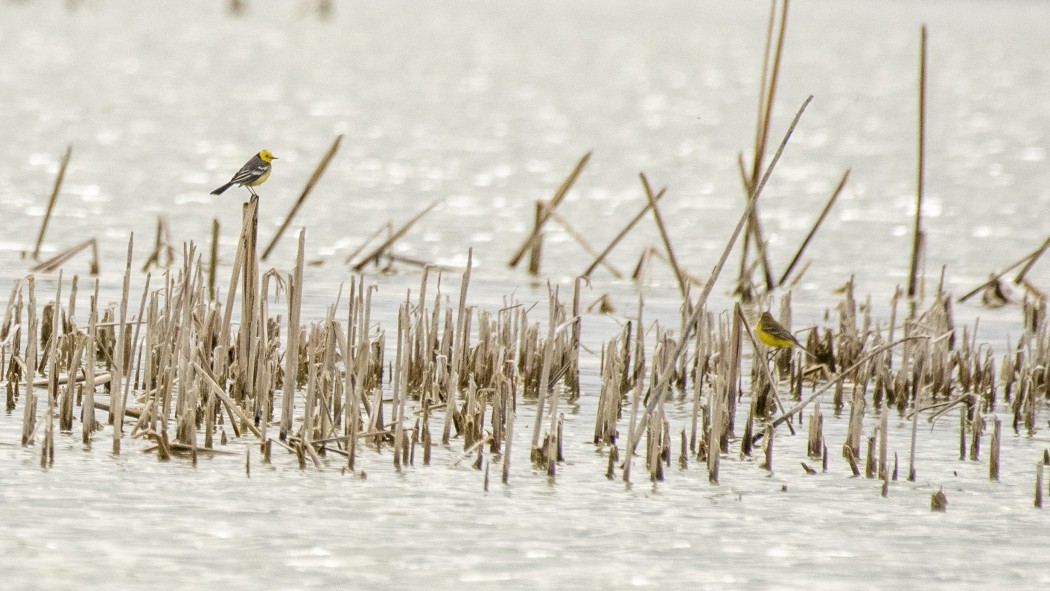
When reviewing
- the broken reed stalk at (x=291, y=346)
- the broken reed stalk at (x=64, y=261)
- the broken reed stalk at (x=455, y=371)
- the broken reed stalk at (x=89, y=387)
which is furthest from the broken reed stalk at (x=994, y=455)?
the broken reed stalk at (x=64, y=261)

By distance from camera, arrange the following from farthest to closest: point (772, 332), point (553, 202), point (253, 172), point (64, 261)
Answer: point (553, 202)
point (64, 261)
point (253, 172)
point (772, 332)

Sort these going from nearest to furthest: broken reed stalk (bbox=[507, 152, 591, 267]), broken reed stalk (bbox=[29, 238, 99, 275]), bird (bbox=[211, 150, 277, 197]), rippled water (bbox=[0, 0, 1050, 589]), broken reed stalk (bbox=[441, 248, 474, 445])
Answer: rippled water (bbox=[0, 0, 1050, 589]) < broken reed stalk (bbox=[441, 248, 474, 445]) < bird (bbox=[211, 150, 277, 197]) < broken reed stalk (bbox=[29, 238, 99, 275]) < broken reed stalk (bbox=[507, 152, 591, 267])

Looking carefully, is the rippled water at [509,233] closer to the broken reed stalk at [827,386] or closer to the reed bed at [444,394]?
the reed bed at [444,394]

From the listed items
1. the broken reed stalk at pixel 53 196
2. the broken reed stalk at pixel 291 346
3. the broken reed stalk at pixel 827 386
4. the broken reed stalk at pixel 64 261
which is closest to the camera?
the broken reed stalk at pixel 827 386

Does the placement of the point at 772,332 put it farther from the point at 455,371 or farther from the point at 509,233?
the point at 509,233

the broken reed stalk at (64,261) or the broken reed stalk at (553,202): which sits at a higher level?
the broken reed stalk at (553,202)

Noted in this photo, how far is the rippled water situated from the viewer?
6.57m

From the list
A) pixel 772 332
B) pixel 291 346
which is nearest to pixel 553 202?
pixel 772 332

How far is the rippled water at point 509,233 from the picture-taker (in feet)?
21.6

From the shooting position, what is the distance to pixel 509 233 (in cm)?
2156

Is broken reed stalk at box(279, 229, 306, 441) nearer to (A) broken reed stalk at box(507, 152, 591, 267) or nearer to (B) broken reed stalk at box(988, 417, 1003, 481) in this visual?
(B) broken reed stalk at box(988, 417, 1003, 481)

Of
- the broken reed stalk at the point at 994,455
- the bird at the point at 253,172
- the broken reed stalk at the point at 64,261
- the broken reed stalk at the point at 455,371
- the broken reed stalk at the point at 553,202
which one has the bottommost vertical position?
the broken reed stalk at the point at 994,455

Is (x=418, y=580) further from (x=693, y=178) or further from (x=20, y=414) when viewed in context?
(x=693, y=178)

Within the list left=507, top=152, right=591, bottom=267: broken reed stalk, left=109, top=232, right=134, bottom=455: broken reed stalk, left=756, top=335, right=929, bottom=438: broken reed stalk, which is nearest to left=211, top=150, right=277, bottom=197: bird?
left=109, top=232, right=134, bottom=455: broken reed stalk
